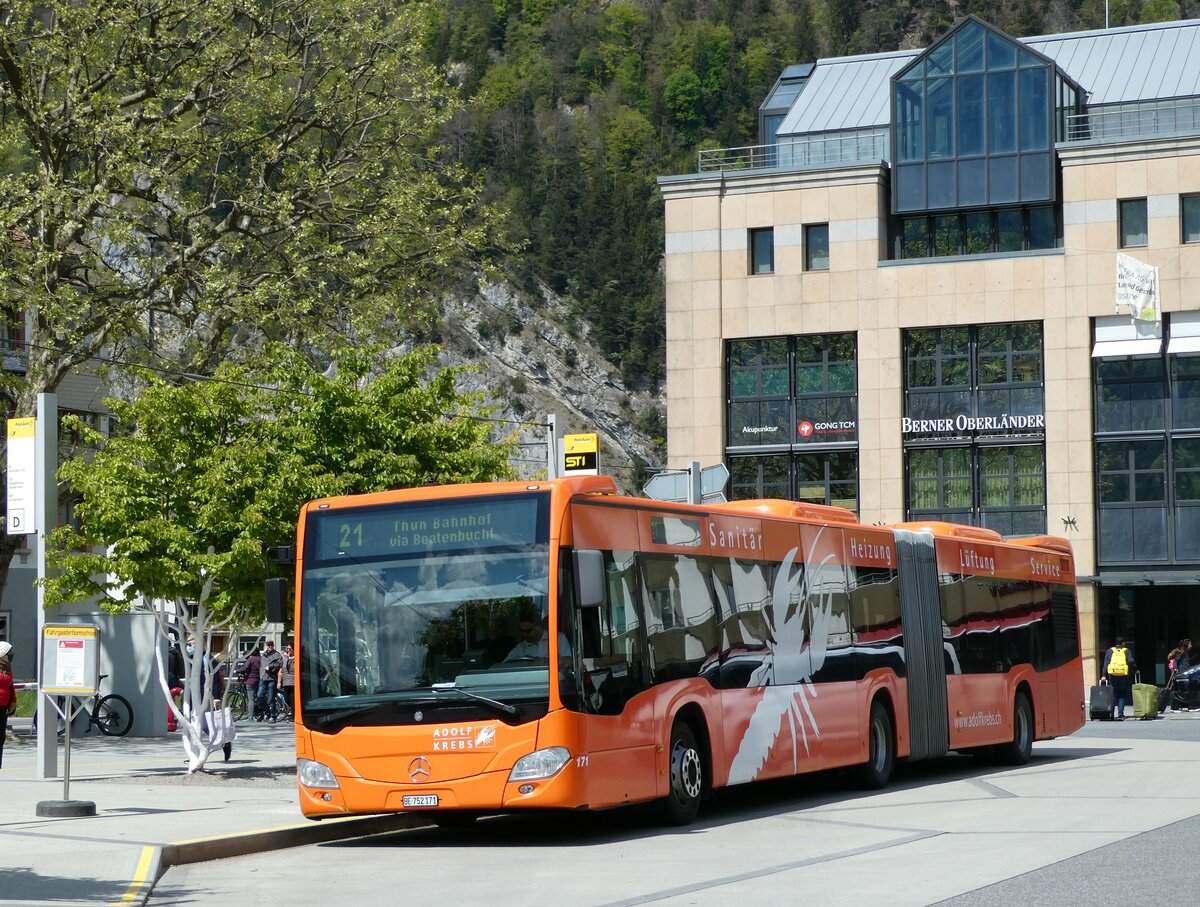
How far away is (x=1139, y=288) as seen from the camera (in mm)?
46000

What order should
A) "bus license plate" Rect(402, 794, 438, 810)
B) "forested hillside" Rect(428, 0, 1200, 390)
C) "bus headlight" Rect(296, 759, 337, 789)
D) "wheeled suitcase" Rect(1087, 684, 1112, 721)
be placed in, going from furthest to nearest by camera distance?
"forested hillside" Rect(428, 0, 1200, 390)
"wheeled suitcase" Rect(1087, 684, 1112, 721)
"bus headlight" Rect(296, 759, 337, 789)
"bus license plate" Rect(402, 794, 438, 810)

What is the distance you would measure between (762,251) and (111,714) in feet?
85.7

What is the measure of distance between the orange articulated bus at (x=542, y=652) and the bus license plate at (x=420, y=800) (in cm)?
1

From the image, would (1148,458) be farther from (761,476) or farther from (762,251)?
(762,251)

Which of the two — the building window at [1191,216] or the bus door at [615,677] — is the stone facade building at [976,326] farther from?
the bus door at [615,677]

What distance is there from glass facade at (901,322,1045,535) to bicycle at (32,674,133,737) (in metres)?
25.1

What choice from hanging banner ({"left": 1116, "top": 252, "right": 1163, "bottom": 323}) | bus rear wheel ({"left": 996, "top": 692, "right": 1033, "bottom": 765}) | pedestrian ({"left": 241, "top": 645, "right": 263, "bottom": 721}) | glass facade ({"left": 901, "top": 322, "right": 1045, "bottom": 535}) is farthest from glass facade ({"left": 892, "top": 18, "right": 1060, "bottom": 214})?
bus rear wheel ({"left": 996, "top": 692, "right": 1033, "bottom": 765})

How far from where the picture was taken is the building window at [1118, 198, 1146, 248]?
154ft

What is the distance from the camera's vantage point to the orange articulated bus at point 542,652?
14.0 meters

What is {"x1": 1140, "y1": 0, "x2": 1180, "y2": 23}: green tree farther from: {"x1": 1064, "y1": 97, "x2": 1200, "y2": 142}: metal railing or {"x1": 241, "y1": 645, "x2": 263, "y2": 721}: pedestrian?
{"x1": 241, "y1": 645, "x2": 263, "y2": 721}: pedestrian

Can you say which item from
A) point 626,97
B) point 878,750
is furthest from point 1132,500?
point 626,97

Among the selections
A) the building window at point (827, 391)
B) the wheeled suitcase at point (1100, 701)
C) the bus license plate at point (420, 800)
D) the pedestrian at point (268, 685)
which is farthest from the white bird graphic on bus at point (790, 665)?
the building window at point (827, 391)

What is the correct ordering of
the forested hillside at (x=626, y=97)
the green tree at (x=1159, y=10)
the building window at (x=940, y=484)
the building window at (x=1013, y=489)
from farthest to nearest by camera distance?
the forested hillside at (x=626, y=97), the green tree at (x=1159, y=10), the building window at (x=940, y=484), the building window at (x=1013, y=489)

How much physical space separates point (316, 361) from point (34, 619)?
76.4 feet
